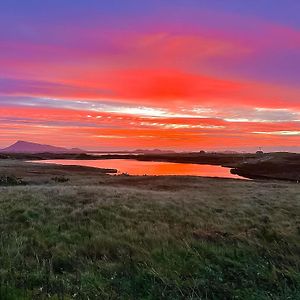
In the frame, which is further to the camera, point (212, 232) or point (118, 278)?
point (212, 232)

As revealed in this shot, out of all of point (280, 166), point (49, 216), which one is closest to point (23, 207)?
point (49, 216)

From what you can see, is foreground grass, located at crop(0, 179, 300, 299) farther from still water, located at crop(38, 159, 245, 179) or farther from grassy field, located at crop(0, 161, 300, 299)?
still water, located at crop(38, 159, 245, 179)

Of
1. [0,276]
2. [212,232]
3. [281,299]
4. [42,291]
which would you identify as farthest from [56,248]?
[281,299]

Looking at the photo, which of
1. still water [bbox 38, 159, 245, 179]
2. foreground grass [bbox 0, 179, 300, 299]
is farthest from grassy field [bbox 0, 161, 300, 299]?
still water [bbox 38, 159, 245, 179]

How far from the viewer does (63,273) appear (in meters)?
8.95

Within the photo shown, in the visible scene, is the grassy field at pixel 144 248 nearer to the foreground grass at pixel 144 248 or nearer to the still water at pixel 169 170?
the foreground grass at pixel 144 248

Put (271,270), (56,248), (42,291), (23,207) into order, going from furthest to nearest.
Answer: (23,207) < (56,248) < (271,270) < (42,291)

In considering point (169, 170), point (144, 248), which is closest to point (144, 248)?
point (144, 248)

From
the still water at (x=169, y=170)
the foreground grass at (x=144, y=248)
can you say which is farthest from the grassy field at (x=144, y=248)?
the still water at (x=169, y=170)

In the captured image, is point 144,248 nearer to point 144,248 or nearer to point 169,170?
point 144,248

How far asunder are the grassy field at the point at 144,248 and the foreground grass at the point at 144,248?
0.03m

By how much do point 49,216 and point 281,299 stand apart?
11873mm

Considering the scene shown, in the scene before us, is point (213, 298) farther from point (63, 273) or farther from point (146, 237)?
point (146, 237)

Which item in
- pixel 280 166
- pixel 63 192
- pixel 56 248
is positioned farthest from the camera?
pixel 280 166
